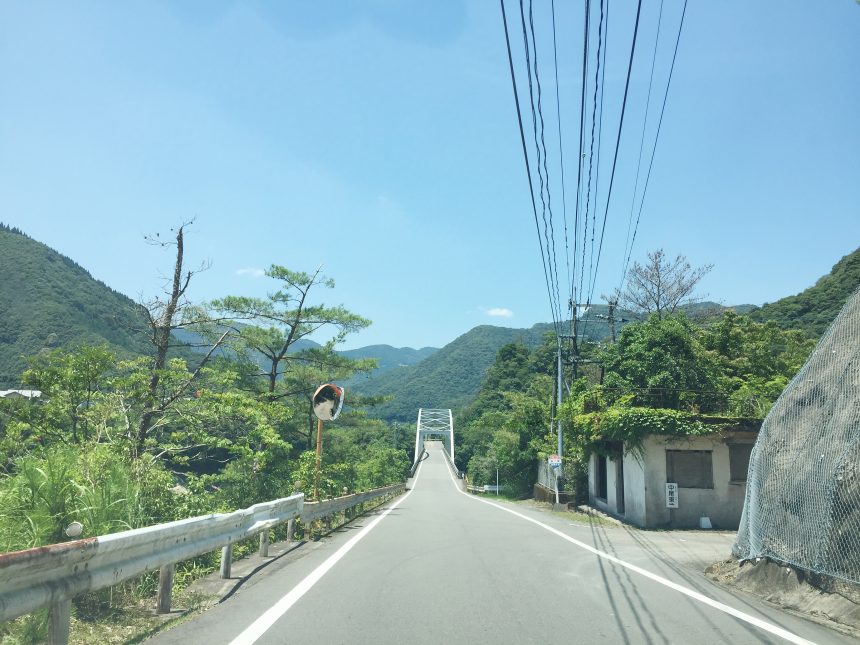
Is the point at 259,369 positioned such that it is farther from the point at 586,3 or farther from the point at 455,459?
the point at 455,459

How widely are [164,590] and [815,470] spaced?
6.81 meters

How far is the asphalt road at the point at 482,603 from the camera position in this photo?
15.8 feet

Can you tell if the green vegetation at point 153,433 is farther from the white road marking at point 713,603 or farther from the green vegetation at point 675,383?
the green vegetation at point 675,383

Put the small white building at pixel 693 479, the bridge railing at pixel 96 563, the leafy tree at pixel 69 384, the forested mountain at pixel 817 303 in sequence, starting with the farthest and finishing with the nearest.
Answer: the forested mountain at pixel 817 303 → the small white building at pixel 693 479 → the leafy tree at pixel 69 384 → the bridge railing at pixel 96 563

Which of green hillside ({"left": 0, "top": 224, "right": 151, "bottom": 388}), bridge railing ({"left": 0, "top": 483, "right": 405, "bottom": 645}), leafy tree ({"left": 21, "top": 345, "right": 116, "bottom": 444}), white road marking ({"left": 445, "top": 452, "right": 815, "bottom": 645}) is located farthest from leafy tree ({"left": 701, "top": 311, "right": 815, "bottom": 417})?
green hillside ({"left": 0, "top": 224, "right": 151, "bottom": 388})

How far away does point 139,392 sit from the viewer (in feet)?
41.7

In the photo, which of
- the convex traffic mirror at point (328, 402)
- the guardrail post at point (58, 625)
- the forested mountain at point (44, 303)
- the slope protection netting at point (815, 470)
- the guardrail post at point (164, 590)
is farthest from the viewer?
the forested mountain at point (44, 303)

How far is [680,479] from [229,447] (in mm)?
13496

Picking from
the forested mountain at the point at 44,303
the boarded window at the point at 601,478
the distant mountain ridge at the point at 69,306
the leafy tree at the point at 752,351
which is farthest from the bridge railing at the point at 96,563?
the forested mountain at the point at 44,303

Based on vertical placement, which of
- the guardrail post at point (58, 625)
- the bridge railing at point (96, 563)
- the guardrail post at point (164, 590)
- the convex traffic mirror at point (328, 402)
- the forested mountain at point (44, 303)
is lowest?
the guardrail post at point (164, 590)

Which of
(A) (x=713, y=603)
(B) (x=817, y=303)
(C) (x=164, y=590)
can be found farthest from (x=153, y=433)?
(B) (x=817, y=303)

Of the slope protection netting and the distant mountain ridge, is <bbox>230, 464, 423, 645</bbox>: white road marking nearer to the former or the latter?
the slope protection netting

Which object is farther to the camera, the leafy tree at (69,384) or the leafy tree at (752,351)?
the leafy tree at (752,351)

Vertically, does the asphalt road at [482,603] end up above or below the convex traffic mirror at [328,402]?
below
